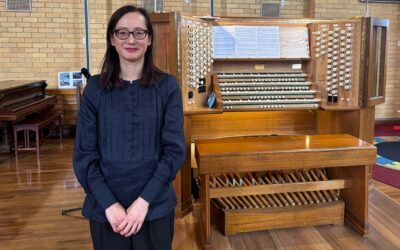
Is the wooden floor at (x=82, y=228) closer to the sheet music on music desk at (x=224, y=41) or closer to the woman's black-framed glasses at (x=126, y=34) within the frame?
the sheet music on music desk at (x=224, y=41)

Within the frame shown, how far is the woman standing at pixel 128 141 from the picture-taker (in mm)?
1427

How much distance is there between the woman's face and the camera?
1.43 metres

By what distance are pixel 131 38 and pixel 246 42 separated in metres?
2.22

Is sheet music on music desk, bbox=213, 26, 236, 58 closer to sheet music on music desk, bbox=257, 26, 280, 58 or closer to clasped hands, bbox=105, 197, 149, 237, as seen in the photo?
sheet music on music desk, bbox=257, 26, 280, 58

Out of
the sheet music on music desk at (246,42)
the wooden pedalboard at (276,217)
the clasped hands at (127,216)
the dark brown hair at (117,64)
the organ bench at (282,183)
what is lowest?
the wooden pedalboard at (276,217)

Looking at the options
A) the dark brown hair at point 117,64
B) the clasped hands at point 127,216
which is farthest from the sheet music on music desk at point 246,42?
the clasped hands at point 127,216

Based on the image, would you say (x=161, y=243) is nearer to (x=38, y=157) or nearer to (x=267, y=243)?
(x=267, y=243)

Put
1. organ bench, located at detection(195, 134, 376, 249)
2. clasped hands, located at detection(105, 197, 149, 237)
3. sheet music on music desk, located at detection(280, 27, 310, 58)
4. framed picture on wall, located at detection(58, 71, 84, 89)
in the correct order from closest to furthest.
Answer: clasped hands, located at detection(105, 197, 149, 237) < organ bench, located at detection(195, 134, 376, 249) < sheet music on music desk, located at detection(280, 27, 310, 58) < framed picture on wall, located at detection(58, 71, 84, 89)

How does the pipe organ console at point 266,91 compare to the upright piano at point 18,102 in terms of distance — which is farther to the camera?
the upright piano at point 18,102

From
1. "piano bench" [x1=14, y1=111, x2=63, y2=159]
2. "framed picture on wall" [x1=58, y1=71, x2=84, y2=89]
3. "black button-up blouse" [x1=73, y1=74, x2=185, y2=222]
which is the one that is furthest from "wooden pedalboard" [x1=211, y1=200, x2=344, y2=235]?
"framed picture on wall" [x1=58, y1=71, x2=84, y2=89]

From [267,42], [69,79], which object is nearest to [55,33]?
[69,79]

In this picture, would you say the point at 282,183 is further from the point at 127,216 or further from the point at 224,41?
the point at 127,216

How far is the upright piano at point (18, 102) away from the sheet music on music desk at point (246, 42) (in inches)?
115

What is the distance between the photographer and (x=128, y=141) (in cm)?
144
